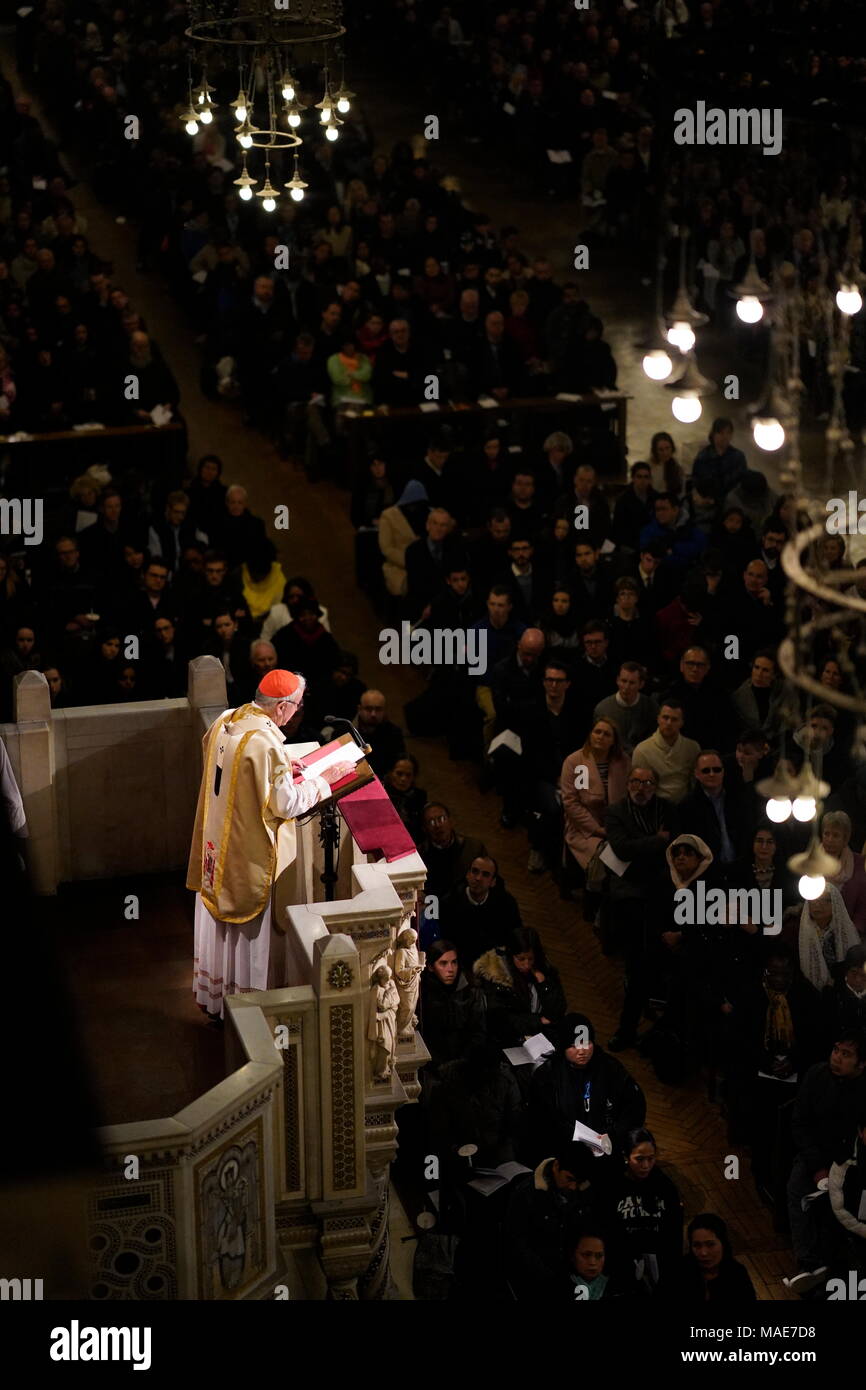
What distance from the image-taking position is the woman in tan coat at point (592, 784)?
366 inches

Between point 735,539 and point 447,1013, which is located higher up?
point 735,539

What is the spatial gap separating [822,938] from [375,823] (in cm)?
228

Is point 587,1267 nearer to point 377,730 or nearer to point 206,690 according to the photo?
point 206,690

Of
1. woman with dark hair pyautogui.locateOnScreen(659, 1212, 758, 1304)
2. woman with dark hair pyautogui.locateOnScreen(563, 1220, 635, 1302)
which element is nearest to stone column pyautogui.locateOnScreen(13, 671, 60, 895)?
woman with dark hair pyautogui.locateOnScreen(563, 1220, 635, 1302)

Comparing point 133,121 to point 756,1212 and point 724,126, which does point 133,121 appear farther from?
point 756,1212

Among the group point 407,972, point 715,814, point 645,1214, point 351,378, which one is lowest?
point 645,1214

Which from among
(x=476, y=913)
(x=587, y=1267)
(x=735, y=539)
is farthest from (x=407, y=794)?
(x=735, y=539)

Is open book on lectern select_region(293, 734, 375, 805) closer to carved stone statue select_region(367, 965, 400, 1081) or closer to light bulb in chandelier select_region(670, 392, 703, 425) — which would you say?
carved stone statue select_region(367, 965, 400, 1081)

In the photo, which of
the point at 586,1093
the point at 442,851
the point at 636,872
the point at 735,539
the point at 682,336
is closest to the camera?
the point at 682,336

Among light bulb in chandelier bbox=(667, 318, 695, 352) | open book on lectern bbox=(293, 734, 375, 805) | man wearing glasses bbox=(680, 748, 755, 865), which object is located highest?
light bulb in chandelier bbox=(667, 318, 695, 352)

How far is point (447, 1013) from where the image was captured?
779 centimetres

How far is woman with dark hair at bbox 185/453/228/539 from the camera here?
11.9 m

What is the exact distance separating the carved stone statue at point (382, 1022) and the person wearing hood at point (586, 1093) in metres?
0.95

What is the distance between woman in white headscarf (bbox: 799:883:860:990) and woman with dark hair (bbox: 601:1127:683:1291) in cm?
139
